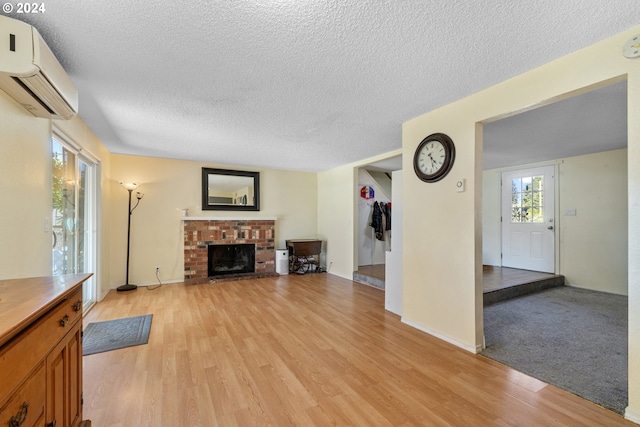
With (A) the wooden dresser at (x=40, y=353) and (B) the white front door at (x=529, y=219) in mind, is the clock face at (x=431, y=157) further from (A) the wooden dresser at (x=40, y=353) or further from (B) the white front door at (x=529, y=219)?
(B) the white front door at (x=529, y=219)

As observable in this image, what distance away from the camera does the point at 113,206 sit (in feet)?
14.7

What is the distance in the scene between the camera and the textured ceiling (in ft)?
4.66

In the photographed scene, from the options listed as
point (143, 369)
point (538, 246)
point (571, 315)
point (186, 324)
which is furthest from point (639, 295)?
point (538, 246)

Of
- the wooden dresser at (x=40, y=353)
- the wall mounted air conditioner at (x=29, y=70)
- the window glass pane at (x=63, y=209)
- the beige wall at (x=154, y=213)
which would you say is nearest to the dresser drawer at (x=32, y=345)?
the wooden dresser at (x=40, y=353)

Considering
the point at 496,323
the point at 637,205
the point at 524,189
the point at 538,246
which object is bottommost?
the point at 496,323

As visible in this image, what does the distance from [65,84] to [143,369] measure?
2.08 m

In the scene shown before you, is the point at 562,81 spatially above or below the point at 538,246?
above

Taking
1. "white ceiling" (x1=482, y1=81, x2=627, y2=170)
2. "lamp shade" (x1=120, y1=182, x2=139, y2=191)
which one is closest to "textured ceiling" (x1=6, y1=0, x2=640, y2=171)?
"white ceiling" (x1=482, y1=81, x2=627, y2=170)

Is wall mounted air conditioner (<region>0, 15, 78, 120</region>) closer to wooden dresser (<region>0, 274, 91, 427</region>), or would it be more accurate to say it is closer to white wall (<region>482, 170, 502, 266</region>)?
wooden dresser (<region>0, 274, 91, 427</region>)

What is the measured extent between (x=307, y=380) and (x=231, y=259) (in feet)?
12.9

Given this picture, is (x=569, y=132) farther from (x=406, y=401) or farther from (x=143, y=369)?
(x=143, y=369)

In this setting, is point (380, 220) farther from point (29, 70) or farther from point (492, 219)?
point (29, 70)

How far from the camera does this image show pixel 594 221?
434 cm

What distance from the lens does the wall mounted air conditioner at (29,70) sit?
1383 mm
